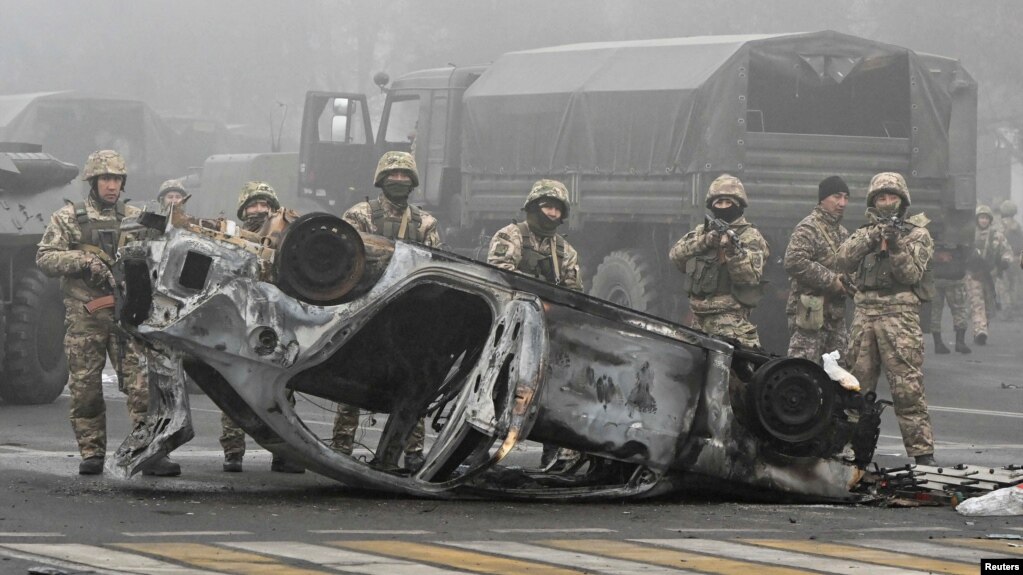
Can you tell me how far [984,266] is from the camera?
2375cm

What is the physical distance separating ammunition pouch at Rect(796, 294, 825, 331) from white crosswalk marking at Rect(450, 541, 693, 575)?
18.7 feet

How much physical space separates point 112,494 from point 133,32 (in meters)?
50.9

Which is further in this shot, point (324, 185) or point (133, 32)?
point (133, 32)

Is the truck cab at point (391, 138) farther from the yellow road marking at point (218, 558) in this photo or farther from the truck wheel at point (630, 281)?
the yellow road marking at point (218, 558)

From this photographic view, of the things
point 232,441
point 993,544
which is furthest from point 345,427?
point 993,544

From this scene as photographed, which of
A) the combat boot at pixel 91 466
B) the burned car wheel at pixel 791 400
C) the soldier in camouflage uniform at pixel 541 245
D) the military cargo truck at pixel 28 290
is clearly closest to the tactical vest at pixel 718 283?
the soldier in camouflage uniform at pixel 541 245

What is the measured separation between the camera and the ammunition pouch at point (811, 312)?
1276cm

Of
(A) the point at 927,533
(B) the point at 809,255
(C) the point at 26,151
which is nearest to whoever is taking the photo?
(A) the point at 927,533

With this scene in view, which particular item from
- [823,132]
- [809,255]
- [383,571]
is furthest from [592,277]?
[383,571]

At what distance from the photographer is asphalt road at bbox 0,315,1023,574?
6.91 m

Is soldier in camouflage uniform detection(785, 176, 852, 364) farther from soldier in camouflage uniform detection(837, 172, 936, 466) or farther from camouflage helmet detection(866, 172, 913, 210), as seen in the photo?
camouflage helmet detection(866, 172, 913, 210)

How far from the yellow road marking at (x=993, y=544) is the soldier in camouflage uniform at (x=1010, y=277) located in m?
22.6

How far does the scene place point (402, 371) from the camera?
9.83 metres

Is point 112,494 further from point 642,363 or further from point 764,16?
point 764,16
